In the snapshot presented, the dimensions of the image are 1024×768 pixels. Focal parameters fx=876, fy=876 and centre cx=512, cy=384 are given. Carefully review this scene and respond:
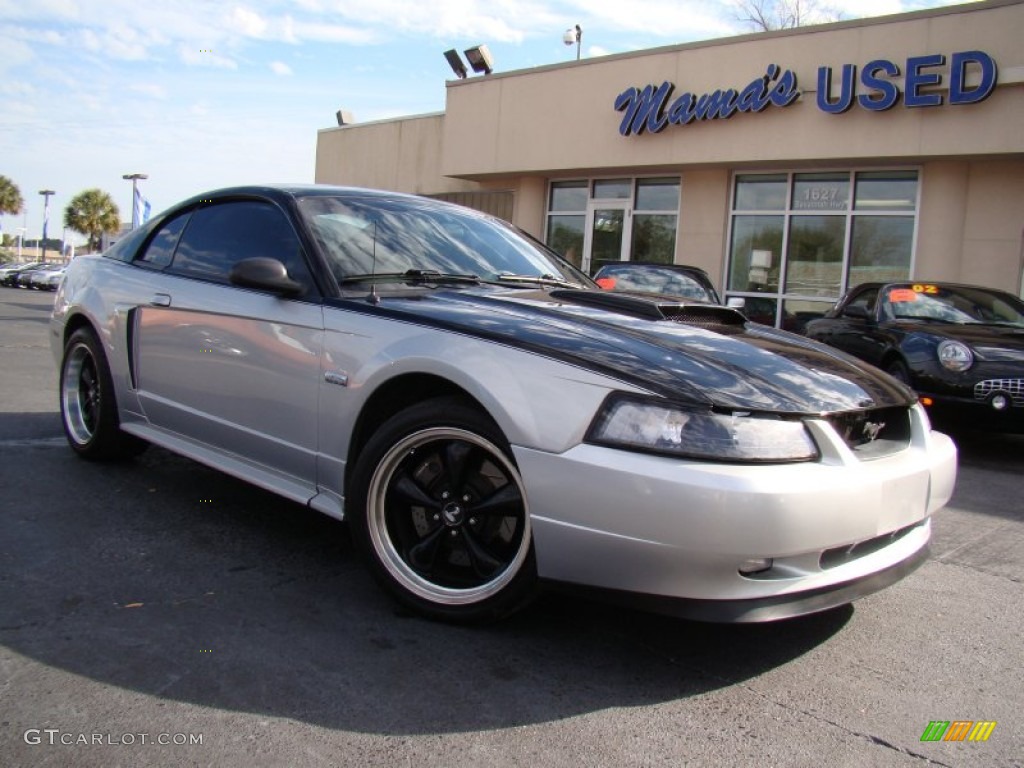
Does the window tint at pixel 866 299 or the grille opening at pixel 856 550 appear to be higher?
the window tint at pixel 866 299

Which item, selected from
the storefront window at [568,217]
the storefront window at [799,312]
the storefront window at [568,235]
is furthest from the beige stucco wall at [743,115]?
the storefront window at [799,312]

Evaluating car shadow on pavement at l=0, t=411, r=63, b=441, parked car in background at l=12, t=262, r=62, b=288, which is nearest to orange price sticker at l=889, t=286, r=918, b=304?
car shadow on pavement at l=0, t=411, r=63, b=441

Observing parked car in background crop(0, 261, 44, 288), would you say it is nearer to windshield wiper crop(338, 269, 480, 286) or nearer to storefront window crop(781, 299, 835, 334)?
storefront window crop(781, 299, 835, 334)

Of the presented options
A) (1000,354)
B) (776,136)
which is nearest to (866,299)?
(1000,354)

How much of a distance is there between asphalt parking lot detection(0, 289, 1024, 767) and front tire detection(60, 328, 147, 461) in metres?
0.85

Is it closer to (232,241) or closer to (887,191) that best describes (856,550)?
(232,241)

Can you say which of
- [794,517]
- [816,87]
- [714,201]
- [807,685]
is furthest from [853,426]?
[714,201]

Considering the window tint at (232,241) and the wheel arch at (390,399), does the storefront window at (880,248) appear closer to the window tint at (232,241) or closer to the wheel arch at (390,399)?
the window tint at (232,241)

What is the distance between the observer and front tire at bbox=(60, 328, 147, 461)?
4539 millimetres

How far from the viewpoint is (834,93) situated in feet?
42.0

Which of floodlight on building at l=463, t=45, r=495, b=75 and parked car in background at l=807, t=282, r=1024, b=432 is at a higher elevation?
floodlight on building at l=463, t=45, r=495, b=75

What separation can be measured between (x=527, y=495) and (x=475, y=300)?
3.04ft

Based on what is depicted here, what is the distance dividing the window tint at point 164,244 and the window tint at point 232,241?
7 cm

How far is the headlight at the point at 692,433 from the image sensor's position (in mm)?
2377
